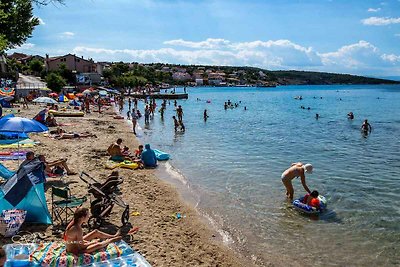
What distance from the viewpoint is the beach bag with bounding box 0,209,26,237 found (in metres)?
6.86

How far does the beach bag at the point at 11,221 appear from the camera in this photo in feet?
22.5

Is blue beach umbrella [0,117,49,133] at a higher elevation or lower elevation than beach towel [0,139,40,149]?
higher

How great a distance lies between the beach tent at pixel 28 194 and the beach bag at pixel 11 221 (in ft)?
0.51

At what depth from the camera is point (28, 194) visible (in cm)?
729

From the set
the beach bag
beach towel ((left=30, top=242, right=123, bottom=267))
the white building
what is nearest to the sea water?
beach towel ((left=30, top=242, right=123, bottom=267))

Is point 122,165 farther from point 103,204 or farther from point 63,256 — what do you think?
point 63,256

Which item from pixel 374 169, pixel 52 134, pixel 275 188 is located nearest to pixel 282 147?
pixel 374 169

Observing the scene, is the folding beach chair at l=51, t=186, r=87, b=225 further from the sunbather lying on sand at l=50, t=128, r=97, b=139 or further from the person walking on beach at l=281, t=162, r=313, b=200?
the sunbather lying on sand at l=50, t=128, r=97, b=139

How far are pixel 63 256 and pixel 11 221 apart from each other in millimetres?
1895

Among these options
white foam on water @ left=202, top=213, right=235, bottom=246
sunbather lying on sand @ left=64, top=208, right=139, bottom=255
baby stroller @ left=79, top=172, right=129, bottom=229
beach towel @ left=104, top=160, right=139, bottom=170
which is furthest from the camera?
beach towel @ left=104, top=160, right=139, bottom=170

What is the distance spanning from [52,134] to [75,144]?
2.78m

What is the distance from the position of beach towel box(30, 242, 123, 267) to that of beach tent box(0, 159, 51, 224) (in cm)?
155

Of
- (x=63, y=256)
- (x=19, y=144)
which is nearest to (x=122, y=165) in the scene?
(x=19, y=144)

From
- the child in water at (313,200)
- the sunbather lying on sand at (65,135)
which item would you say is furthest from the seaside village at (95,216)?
the sunbather lying on sand at (65,135)
